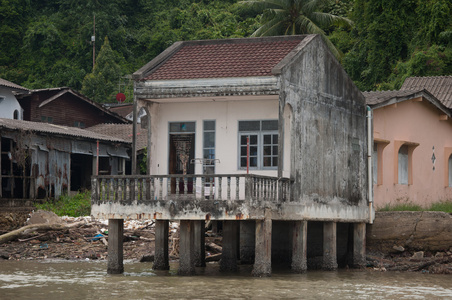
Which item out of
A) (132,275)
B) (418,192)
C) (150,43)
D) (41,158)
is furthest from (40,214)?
(150,43)

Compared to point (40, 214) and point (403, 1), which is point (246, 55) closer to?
point (40, 214)

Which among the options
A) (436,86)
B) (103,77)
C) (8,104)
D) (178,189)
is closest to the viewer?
(178,189)

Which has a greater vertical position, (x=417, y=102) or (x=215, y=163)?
(x=417, y=102)

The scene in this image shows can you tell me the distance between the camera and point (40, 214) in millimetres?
30781

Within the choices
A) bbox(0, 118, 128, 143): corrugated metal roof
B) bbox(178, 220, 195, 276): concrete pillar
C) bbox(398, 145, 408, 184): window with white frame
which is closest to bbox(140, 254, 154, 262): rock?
bbox(178, 220, 195, 276): concrete pillar

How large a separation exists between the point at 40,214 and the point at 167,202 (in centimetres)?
1225

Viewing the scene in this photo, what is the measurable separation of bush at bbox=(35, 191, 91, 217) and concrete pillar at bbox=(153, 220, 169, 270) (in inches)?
410

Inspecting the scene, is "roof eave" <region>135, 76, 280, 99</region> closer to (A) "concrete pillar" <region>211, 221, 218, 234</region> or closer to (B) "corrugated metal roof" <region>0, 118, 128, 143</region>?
(A) "concrete pillar" <region>211, 221, 218, 234</region>

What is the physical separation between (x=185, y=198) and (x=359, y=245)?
714cm

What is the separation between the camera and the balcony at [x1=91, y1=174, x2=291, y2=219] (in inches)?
765

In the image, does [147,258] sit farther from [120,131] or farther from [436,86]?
[120,131]

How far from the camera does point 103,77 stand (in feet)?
182

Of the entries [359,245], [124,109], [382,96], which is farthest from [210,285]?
[124,109]

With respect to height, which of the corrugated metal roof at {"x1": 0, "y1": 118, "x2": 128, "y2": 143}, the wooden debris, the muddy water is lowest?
the muddy water
